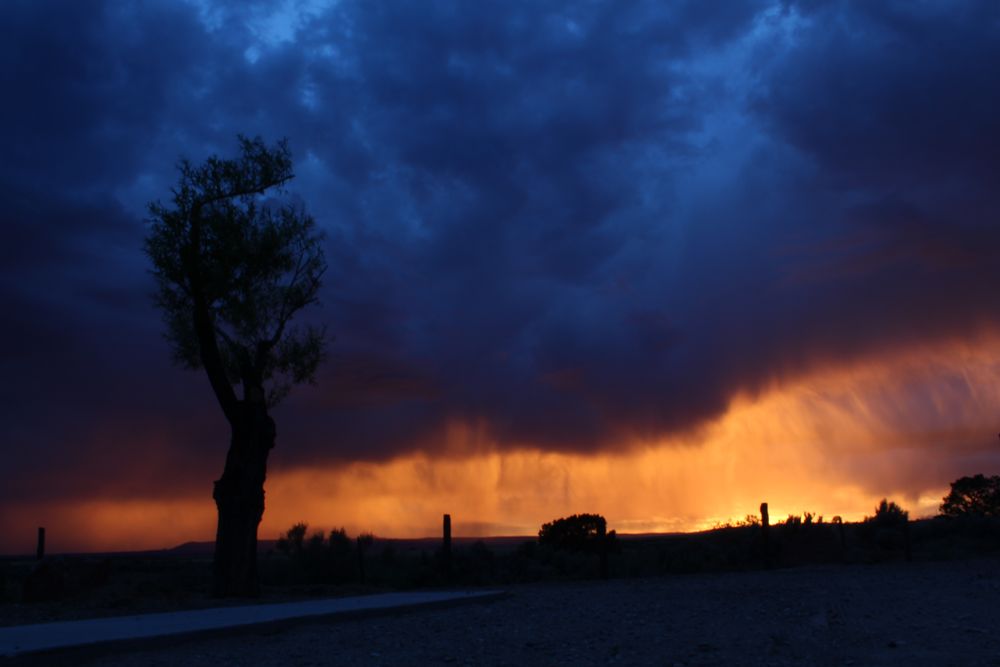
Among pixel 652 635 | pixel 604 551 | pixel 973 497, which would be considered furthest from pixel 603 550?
pixel 973 497

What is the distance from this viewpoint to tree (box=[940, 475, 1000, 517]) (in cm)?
5600

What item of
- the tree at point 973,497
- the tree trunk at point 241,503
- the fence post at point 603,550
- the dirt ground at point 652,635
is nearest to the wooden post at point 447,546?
the fence post at point 603,550

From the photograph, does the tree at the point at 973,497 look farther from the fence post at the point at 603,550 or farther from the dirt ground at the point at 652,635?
the dirt ground at the point at 652,635

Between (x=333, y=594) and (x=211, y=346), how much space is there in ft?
19.3

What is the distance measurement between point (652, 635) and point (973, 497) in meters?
52.9

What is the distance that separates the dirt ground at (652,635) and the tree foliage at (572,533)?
24594 mm

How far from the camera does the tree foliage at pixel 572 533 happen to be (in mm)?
42237

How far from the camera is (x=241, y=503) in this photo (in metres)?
20.7

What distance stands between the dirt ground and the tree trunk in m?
6.25

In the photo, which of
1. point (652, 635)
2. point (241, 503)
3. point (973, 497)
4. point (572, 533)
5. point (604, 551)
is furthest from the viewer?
point (973, 497)

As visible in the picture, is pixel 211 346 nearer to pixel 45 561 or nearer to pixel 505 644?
pixel 45 561

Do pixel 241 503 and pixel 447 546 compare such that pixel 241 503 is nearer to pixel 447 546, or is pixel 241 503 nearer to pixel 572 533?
pixel 447 546

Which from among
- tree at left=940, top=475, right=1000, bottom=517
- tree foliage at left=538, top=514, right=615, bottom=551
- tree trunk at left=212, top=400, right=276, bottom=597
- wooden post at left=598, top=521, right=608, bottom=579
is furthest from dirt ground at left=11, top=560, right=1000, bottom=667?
tree at left=940, top=475, right=1000, bottom=517

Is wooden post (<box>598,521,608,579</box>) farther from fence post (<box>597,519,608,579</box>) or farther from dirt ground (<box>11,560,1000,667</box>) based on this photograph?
dirt ground (<box>11,560,1000,667</box>)
